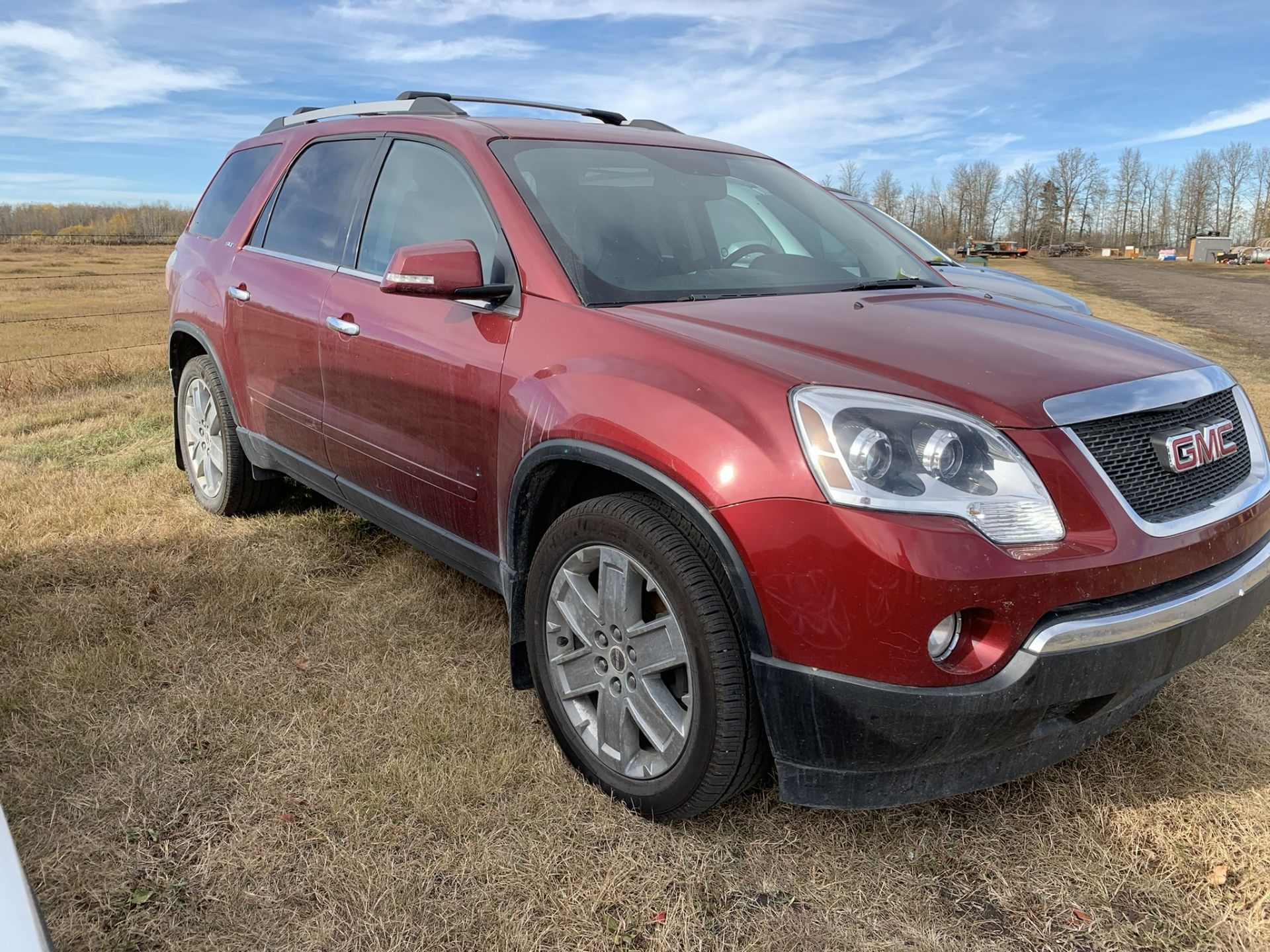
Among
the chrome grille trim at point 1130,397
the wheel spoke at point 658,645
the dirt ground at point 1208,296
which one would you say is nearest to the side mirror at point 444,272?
the wheel spoke at point 658,645

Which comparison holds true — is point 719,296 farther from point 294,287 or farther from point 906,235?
point 906,235

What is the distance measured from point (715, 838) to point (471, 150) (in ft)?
7.05

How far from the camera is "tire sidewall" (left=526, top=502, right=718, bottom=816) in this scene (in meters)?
2.08

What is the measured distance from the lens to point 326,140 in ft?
12.5

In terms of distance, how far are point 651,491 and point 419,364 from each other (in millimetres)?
1054

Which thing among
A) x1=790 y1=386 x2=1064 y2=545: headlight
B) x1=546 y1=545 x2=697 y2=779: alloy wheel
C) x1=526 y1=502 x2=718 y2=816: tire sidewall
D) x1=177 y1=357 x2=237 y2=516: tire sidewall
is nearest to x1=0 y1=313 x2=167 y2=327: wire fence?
x1=177 y1=357 x2=237 y2=516: tire sidewall

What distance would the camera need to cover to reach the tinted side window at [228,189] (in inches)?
169

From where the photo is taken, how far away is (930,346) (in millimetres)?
2242

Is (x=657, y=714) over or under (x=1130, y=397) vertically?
under

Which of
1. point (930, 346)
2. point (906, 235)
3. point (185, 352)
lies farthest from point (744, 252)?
point (906, 235)

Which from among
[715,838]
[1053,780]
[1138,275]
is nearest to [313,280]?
[715,838]

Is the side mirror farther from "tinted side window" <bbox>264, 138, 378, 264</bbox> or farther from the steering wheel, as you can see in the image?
"tinted side window" <bbox>264, 138, 378, 264</bbox>

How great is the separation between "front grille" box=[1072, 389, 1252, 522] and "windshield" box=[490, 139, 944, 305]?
3.48ft

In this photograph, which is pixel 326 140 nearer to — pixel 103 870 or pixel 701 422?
pixel 701 422
